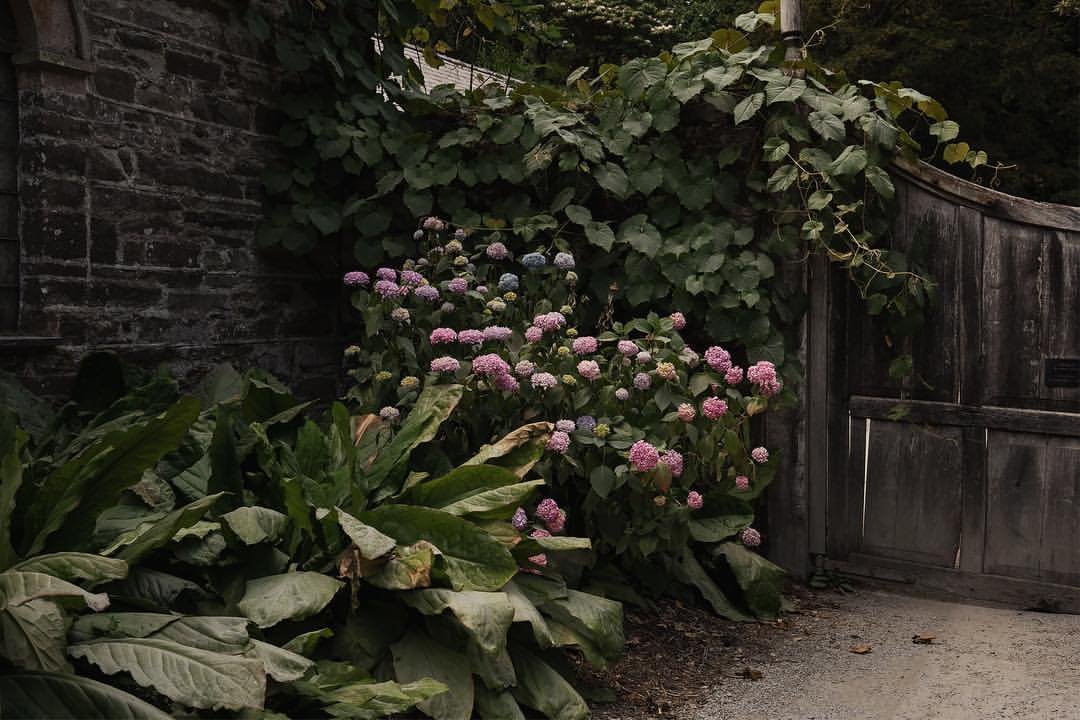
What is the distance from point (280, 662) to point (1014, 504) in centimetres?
338

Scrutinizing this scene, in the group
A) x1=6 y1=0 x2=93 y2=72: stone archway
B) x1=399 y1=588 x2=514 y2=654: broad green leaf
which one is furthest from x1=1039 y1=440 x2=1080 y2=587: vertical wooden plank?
x1=6 y1=0 x2=93 y2=72: stone archway

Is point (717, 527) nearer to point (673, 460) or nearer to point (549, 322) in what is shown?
point (673, 460)

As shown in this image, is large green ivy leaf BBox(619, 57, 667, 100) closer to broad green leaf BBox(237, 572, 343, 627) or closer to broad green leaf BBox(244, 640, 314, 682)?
broad green leaf BBox(237, 572, 343, 627)

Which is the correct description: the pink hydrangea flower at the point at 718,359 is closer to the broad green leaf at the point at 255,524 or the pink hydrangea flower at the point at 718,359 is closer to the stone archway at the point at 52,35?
the broad green leaf at the point at 255,524

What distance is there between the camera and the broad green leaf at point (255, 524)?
3.15 metres

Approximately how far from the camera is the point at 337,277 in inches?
229

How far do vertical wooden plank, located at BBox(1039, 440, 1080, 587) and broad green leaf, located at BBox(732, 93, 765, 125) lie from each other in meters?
1.93

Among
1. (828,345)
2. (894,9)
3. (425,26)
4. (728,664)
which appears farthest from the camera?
(894,9)

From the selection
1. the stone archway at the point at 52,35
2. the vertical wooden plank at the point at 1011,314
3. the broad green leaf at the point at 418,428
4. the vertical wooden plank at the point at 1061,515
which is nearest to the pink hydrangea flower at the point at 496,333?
the broad green leaf at the point at 418,428

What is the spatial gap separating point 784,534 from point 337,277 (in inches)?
106

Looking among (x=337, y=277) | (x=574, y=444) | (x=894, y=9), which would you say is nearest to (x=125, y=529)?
(x=574, y=444)

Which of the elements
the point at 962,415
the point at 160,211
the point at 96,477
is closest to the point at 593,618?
the point at 96,477

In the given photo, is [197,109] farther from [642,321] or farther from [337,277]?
[642,321]

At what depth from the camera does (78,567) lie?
268 centimetres
